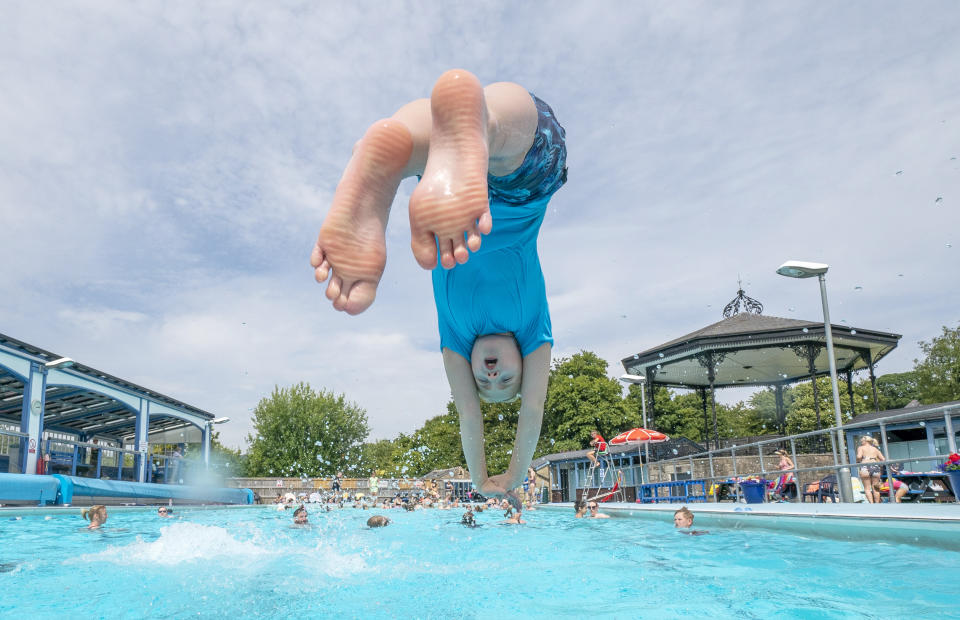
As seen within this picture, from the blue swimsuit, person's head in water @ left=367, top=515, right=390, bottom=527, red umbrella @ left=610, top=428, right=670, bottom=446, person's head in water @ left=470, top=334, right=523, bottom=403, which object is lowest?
person's head in water @ left=367, top=515, right=390, bottom=527

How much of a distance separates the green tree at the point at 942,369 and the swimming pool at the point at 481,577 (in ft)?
82.0

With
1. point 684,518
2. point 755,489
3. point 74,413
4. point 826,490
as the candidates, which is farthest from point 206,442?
point 826,490

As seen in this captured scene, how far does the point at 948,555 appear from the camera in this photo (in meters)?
4.48

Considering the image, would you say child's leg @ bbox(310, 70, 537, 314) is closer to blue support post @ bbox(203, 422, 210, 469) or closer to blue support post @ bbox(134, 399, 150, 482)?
blue support post @ bbox(134, 399, 150, 482)

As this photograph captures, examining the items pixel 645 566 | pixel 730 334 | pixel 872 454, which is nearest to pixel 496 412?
pixel 730 334

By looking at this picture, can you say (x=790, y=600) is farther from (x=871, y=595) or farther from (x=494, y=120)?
(x=494, y=120)

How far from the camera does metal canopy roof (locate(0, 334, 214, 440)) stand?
53.7 feet

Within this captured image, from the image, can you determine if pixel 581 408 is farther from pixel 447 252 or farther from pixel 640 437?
pixel 447 252

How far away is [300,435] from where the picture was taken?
35281mm

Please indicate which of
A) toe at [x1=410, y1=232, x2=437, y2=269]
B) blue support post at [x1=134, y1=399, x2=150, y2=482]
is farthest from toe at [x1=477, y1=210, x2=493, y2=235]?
blue support post at [x1=134, y1=399, x2=150, y2=482]

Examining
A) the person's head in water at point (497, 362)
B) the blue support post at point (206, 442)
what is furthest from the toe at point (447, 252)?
the blue support post at point (206, 442)

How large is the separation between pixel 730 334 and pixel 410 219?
51.8ft

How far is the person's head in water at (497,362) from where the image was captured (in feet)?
10.9

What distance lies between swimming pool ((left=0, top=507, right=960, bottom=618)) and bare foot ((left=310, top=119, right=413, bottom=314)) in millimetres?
2685
